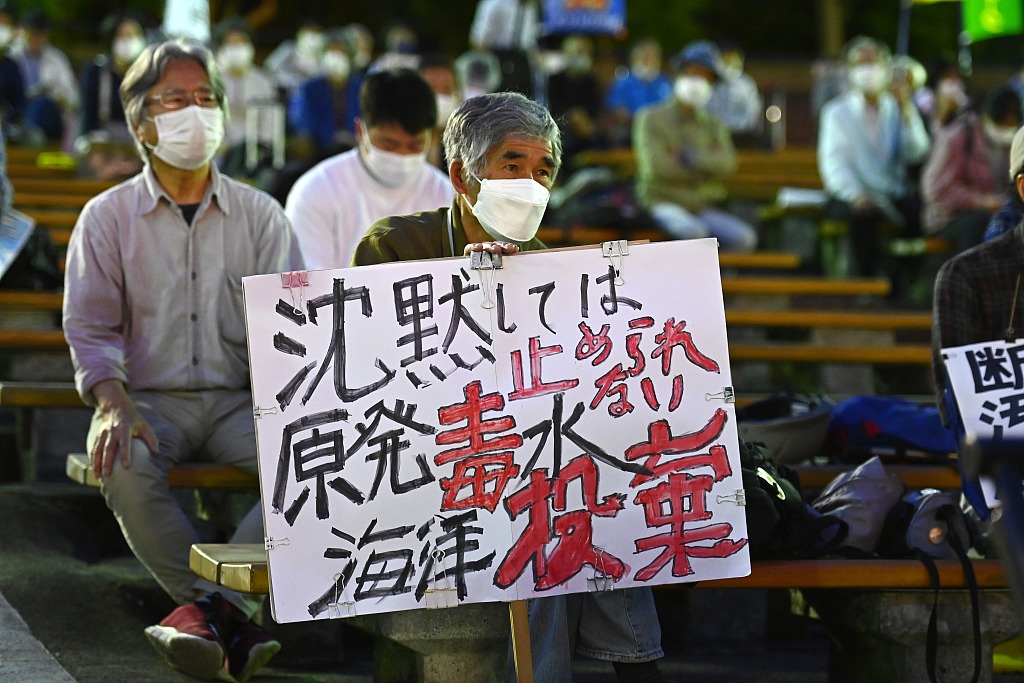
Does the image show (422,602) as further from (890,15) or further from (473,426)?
(890,15)

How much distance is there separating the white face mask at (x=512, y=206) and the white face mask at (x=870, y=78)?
6888mm

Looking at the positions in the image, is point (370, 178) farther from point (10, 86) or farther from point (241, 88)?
point (10, 86)

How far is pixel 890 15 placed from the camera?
858 inches

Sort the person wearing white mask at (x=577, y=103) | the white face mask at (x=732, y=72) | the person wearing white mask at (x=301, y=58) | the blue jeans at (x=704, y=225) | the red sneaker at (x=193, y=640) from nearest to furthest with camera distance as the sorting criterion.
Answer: the red sneaker at (x=193, y=640), the blue jeans at (x=704, y=225), the person wearing white mask at (x=577, y=103), the person wearing white mask at (x=301, y=58), the white face mask at (x=732, y=72)

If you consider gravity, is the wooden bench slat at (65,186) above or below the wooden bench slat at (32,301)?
above

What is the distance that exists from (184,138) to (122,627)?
1.44 meters

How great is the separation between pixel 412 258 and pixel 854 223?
18.0ft

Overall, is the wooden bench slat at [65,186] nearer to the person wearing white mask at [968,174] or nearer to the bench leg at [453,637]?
the person wearing white mask at [968,174]

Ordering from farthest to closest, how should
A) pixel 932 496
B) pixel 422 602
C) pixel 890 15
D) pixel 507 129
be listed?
pixel 890 15
pixel 932 496
pixel 507 129
pixel 422 602

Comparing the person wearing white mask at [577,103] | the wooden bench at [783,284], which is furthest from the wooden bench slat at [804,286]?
the person wearing white mask at [577,103]

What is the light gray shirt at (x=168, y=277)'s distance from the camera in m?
4.30

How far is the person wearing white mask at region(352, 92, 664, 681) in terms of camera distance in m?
3.44

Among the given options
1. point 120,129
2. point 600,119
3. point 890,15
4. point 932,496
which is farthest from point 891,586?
point 890,15

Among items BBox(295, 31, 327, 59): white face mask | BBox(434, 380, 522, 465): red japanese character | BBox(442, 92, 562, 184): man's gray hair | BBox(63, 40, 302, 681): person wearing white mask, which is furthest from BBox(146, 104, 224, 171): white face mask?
BBox(295, 31, 327, 59): white face mask
